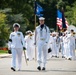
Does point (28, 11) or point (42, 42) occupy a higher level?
point (28, 11)

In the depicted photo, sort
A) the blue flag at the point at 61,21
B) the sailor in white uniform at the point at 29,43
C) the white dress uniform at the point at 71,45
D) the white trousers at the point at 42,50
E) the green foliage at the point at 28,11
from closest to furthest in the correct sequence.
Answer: the white trousers at the point at 42,50 < the white dress uniform at the point at 71,45 < the sailor in white uniform at the point at 29,43 < the blue flag at the point at 61,21 < the green foliage at the point at 28,11

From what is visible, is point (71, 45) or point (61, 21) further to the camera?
point (61, 21)

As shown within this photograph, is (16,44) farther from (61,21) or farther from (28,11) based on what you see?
(28,11)

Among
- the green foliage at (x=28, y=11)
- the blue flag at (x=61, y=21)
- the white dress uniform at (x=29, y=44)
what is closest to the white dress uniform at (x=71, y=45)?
the white dress uniform at (x=29, y=44)

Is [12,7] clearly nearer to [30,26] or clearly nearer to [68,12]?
[30,26]

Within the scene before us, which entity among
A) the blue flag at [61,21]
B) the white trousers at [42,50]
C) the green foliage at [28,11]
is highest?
the green foliage at [28,11]

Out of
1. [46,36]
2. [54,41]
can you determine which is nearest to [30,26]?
[54,41]

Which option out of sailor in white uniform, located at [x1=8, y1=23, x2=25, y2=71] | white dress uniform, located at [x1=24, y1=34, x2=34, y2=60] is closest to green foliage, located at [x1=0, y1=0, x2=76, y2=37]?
white dress uniform, located at [x1=24, y1=34, x2=34, y2=60]

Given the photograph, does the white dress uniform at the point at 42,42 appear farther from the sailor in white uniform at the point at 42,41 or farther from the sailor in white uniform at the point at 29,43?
the sailor in white uniform at the point at 29,43

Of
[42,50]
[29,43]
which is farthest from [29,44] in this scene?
[42,50]

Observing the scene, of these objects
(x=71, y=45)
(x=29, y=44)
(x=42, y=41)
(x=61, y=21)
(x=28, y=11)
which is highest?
(x=28, y=11)

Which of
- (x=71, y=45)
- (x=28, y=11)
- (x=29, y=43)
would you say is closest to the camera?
(x=71, y=45)

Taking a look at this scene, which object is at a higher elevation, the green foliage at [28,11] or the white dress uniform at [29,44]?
the green foliage at [28,11]

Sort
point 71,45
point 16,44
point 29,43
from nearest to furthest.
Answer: point 16,44, point 71,45, point 29,43
